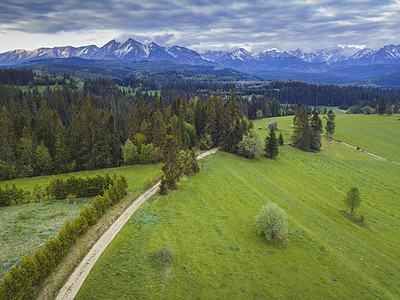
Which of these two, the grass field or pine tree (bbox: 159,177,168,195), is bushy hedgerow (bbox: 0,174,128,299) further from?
the grass field

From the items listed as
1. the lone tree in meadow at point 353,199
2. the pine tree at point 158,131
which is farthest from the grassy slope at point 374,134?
the pine tree at point 158,131

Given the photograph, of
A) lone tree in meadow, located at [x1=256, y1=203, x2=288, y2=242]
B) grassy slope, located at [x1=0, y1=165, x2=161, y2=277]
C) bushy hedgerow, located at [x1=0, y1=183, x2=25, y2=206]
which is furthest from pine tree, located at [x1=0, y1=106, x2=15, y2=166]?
lone tree in meadow, located at [x1=256, y1=203, x2=288, y2=242]

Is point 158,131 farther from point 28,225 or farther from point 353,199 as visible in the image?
point 353,199

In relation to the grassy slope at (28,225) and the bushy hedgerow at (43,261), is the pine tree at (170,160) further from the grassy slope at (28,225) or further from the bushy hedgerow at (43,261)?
the bushy hedgerow at (43,261)

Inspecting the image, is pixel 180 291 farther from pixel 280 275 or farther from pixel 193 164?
pixel 193 164

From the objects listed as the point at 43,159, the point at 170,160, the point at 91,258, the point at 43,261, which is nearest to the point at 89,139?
the point at 43,159
